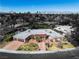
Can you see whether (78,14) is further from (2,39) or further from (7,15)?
(2,39)

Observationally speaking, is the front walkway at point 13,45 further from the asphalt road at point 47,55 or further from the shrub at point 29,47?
the asphalt road at point 47,55

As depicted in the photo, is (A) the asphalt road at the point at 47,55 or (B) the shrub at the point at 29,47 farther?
(B) the shrub at the point at 29,47

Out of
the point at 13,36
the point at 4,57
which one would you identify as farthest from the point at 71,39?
the point at 4,57

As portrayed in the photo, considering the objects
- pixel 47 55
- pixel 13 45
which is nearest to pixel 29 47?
pixel 13 45

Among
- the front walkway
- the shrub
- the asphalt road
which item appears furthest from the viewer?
the front walkway

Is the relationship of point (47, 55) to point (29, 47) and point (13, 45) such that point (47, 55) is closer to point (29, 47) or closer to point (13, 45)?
point (29, 47)

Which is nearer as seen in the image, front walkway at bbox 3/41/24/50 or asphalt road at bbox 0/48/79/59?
asphalt road at bbox 0/48/79/59

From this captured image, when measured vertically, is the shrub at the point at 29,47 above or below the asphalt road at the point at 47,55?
above

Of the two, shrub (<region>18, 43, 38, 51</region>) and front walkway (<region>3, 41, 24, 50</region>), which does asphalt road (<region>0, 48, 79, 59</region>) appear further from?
front walkway (<region>3, 41, 24, 50</region>)

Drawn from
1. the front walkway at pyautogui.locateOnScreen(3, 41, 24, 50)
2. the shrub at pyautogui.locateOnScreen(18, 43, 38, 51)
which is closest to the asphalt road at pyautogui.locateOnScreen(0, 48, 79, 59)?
the shrub at pyautogui.locateOnScreen(18, 43, 38, 51)

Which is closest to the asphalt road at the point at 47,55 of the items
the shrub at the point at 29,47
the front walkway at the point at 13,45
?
the shrub at the point at 29,47

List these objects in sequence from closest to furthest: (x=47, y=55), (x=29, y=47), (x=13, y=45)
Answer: (x=47, y=55), (x=29, y=47), (x=13, y=45)

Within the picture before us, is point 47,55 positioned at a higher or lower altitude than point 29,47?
lower
